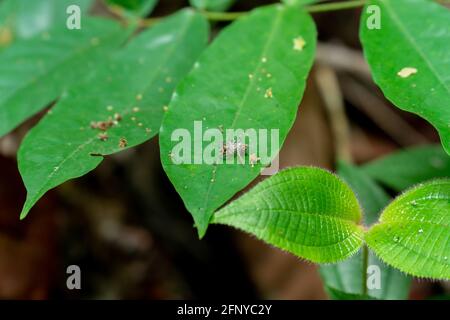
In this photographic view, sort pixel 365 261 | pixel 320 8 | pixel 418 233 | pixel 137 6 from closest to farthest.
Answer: pixel 418 233 < pixel 365 261 < pixel 320 8 < pixel 137 6

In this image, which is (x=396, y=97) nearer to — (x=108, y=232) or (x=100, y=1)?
(x=108, y=232)

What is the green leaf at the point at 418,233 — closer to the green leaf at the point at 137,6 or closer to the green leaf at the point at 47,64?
the green leaf at the point at 47,64

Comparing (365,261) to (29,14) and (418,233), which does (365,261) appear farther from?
(29,14)

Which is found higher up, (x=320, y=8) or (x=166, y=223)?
(x=320, y=8)

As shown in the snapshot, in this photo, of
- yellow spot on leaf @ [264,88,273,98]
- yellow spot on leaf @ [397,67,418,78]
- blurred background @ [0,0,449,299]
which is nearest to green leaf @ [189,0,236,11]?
yellow spot on leaf @ [264,88,273,98]

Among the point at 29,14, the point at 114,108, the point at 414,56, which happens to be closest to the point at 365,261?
the point at 414,56

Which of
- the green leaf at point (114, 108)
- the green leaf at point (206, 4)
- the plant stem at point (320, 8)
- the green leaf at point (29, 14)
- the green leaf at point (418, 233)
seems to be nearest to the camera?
the green leaf at point (418, 233)

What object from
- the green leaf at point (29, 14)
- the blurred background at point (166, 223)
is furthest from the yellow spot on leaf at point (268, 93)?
Result: the blurred background at point (166, 223)
